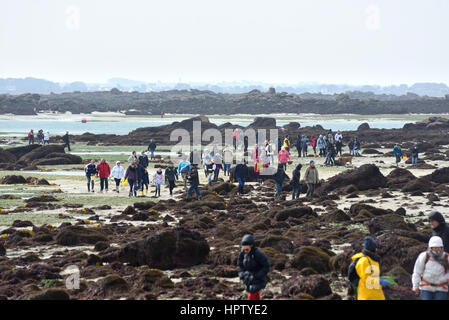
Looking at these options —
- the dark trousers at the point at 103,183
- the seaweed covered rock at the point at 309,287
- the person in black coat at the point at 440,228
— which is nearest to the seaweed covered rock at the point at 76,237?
the seaweed covered rock at the point at 309,287

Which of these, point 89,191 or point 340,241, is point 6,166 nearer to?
point 89,191

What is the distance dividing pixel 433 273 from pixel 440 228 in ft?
4.43

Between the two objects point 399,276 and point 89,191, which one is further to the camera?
point 89,191

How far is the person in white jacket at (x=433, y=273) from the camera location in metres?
9.17

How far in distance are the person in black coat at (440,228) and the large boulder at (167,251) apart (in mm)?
6262

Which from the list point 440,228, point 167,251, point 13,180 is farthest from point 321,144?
point 440,228

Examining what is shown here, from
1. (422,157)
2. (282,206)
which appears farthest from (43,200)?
(422,157)

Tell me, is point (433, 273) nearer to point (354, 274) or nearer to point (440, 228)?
point (354, 274)

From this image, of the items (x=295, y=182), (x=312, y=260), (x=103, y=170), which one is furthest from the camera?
(x=103, y=170)

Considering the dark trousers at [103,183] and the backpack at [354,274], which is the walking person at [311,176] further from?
the backpack at [354,274]

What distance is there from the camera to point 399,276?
11.9m

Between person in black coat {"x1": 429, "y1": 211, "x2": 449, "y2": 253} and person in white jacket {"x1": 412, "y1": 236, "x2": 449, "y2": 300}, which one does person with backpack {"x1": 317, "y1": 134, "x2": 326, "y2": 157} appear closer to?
person in black coat {"x1": 429, "y1": 211, "x2": 449, "y2": 253}

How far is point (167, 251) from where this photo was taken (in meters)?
14.9
